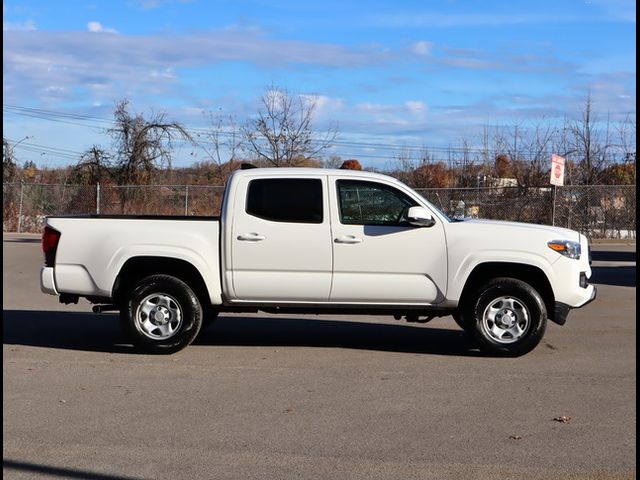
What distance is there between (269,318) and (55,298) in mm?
4373

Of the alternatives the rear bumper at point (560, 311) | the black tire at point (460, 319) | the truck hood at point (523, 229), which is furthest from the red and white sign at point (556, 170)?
the rear bumper at point (560, 311)

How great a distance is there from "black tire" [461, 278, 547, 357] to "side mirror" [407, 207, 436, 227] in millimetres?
876

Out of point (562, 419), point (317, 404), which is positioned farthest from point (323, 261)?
point (562, 419)

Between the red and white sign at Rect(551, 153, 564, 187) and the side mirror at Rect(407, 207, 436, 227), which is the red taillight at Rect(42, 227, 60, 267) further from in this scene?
the red and white sign at Rect(551, 153, 564, 187)

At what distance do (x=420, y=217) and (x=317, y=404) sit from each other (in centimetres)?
270

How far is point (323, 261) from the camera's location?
31.4ft

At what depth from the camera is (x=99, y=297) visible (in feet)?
32.3

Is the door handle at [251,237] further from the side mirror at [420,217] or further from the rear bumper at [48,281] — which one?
the rear bumper at [48,281]

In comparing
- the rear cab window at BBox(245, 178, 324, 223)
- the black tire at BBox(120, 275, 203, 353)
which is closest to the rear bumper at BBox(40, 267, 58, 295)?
the black tire at BBox(120, 275, 203, 353)

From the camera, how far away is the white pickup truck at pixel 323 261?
9.57m

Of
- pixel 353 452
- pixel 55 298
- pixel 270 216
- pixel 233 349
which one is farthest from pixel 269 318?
pixel 353 452

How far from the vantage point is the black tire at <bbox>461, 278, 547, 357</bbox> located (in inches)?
375

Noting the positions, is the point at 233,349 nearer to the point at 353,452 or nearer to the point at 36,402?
the point at 36,402

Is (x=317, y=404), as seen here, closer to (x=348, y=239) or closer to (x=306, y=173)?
(x=348, y=239)
